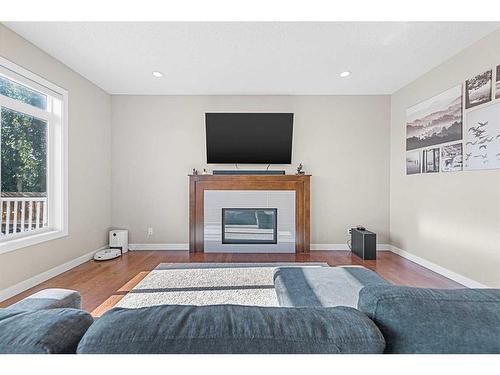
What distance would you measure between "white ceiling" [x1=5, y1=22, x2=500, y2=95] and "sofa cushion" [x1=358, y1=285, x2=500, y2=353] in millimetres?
2563

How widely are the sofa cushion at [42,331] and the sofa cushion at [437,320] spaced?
0.69 m

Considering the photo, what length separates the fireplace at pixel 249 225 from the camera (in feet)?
14.8

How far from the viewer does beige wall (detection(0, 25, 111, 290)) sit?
2.77 meters

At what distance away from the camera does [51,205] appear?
134 inches

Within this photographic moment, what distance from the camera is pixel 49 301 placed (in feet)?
3.75

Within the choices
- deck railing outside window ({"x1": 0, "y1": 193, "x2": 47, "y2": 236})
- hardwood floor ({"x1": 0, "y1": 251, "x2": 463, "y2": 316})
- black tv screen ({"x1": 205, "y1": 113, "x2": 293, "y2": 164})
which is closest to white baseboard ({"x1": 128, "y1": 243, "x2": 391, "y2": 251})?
hardwood floor ({"x1": 0, "y1": 251, "x2": 463, "y2": 316})

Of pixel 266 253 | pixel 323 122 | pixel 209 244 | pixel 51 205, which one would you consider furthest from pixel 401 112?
pixel 51 205

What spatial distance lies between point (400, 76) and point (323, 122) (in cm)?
123

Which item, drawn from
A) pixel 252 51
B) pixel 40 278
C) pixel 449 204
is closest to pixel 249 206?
pixel 252 51

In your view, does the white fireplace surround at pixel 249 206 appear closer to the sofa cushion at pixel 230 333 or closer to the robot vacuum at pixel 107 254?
the robot vacuum at pixel 107 254

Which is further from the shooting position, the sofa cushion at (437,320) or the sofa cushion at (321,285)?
the sofa cushion at (321,285)

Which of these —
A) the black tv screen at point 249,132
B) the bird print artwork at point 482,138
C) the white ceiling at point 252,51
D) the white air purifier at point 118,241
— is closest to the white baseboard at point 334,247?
the black tv screen at point 249,132

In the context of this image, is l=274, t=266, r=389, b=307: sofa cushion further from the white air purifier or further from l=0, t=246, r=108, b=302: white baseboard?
the white air purifier

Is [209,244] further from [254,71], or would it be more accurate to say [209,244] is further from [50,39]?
[50,39]
